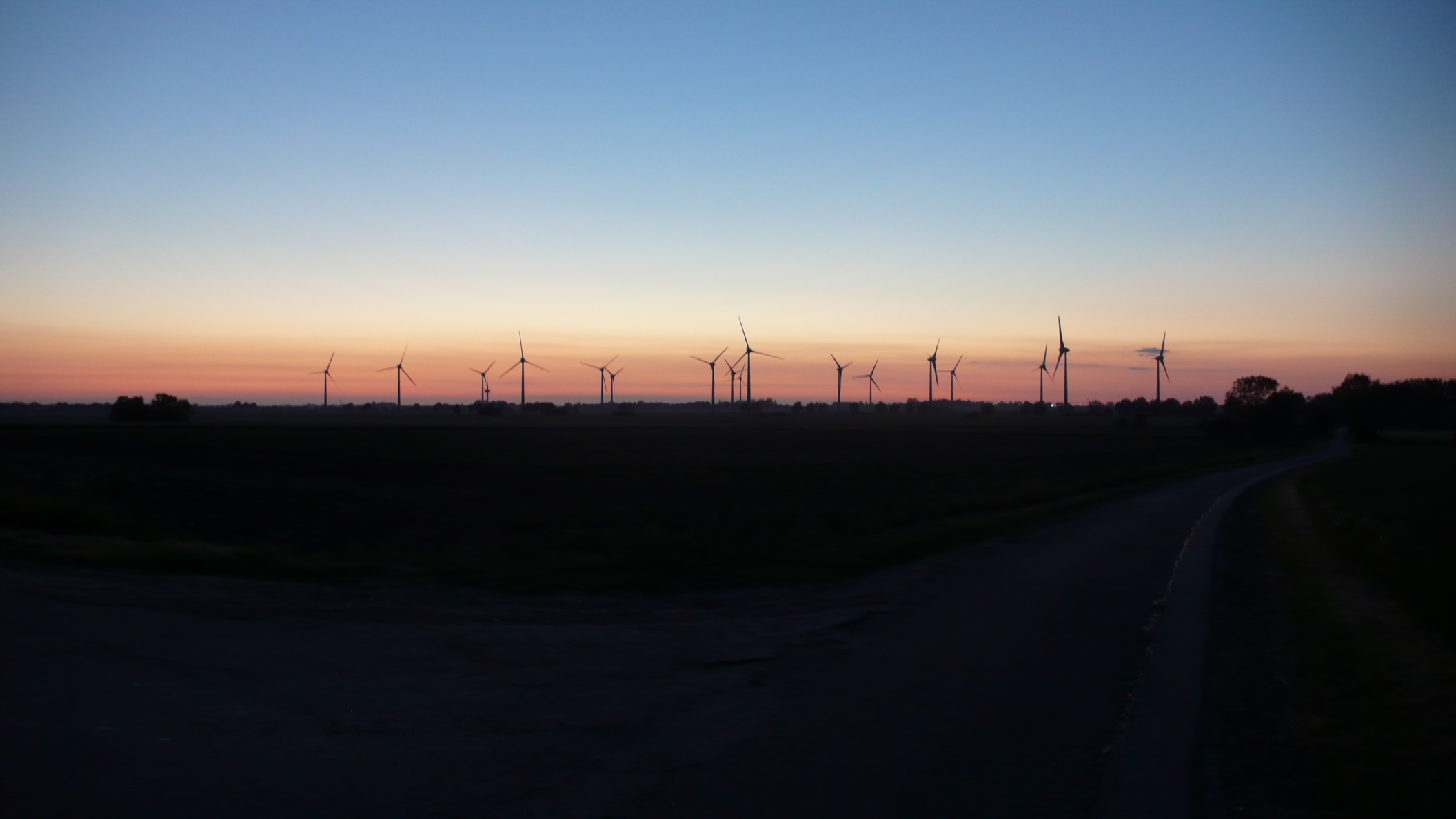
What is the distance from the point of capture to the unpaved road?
5.81m

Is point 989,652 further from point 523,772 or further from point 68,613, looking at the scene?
point 68,613

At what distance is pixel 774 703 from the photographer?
8.01 metres

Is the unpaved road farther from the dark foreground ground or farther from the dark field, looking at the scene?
the dark field

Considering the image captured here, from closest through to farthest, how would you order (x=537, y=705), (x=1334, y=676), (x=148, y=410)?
(x=537, y=705), (x=1334, y=676), (x=148, y=410)

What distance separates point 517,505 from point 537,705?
73.7ft

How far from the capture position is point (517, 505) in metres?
29.5

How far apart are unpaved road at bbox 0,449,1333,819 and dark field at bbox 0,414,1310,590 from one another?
2771 millimetres

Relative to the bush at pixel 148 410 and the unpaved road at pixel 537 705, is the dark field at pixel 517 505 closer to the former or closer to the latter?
the unpaved road at pixel 537 705

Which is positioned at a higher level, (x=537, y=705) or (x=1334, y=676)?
(x=537, y=705)

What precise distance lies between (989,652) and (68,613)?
9.24 metres

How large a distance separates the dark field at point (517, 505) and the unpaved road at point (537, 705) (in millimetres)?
2771

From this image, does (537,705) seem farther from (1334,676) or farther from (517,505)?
(517,505)

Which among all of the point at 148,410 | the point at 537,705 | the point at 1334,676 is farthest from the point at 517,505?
the point at 148,410

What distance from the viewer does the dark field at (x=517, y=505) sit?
48.1 ft
